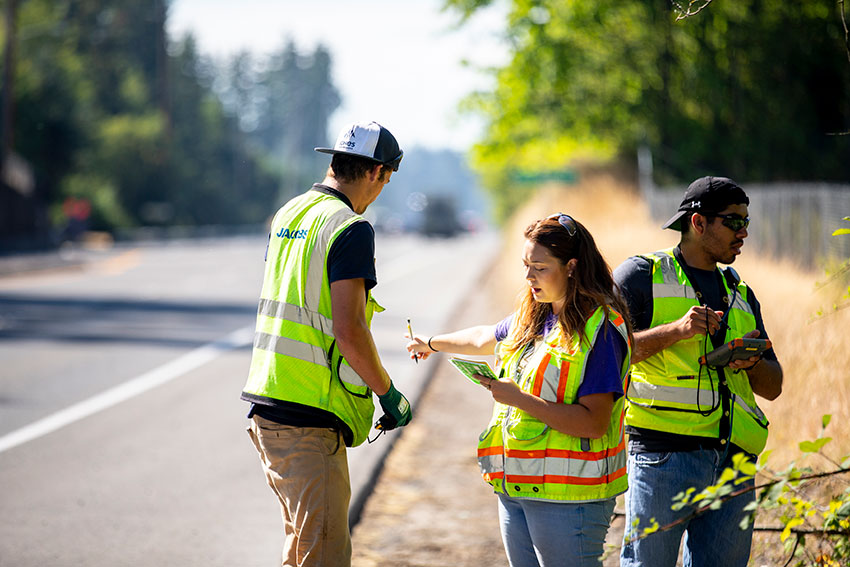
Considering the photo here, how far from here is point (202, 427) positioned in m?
9.59

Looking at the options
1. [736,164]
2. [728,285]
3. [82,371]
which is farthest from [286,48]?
[728,285]

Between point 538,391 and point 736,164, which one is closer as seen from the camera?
point 538,391

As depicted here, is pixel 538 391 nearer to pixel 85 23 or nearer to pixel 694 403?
pixel 694 403

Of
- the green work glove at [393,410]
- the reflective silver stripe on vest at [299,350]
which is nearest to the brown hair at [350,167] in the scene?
the reflective silver stripe on vest at [299,350]

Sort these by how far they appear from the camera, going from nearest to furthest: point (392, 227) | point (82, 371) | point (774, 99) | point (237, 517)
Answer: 1. point (237, 517)
2. point (82, 371)
3. point (774, 99)
4. point (392, 227)

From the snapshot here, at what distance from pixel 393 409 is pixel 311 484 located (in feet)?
1.28

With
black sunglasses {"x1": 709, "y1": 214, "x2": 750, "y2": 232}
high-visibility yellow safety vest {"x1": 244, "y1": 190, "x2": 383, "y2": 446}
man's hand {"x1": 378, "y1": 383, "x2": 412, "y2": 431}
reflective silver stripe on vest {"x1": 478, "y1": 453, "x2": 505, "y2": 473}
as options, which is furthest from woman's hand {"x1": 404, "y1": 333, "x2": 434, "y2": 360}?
black sunglasses {"x1": 709, "y1": 214, "x2": 750, "y2": 232}

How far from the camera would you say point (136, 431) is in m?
9.29

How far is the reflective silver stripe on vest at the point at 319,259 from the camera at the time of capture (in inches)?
139

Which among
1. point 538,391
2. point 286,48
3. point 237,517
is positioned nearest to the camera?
point 538,391

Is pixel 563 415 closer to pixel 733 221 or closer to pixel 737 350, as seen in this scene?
pixel 737 350

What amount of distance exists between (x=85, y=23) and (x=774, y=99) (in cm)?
5951

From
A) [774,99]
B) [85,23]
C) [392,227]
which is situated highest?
[85,23]

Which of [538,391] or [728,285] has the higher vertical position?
[728,285]
